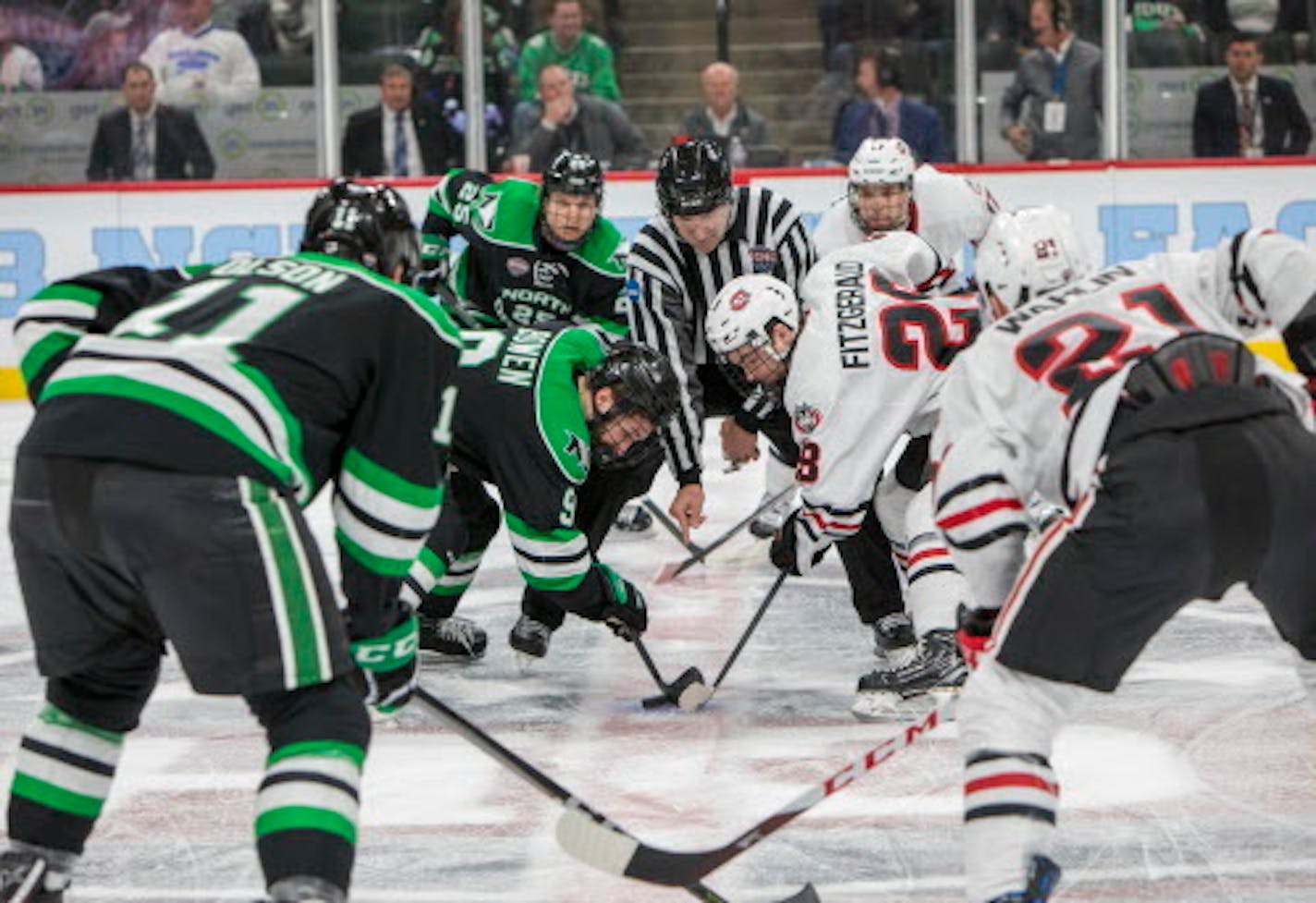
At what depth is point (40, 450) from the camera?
2.56 m

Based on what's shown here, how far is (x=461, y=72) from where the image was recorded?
9.15 m

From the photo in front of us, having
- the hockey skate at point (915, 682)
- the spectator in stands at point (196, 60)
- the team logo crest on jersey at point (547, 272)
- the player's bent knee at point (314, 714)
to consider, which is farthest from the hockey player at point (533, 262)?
the spectator in stands at point (196, 60)

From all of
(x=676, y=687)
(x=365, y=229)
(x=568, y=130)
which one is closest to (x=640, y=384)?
(x=676, y=687)

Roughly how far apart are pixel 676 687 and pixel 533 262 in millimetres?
1608

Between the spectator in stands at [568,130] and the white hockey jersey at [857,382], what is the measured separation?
4.89 m

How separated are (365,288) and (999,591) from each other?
83 cm

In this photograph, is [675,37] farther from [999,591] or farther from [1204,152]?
[999,591]

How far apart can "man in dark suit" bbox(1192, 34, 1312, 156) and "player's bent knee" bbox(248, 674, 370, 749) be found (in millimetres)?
6924

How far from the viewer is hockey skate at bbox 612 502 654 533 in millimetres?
6418

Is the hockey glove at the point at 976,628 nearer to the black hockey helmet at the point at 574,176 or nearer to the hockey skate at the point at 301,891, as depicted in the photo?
the hockey skate at the point at 301,891

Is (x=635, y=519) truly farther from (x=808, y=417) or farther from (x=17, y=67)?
(x=17, y=67)

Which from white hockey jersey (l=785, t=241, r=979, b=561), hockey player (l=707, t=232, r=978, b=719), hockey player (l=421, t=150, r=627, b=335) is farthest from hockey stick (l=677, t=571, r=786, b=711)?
hockey player (l=421, t=150, r=627, b=335)

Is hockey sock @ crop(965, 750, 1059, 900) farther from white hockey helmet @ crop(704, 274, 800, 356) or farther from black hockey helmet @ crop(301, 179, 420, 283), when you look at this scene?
white hockey helmet @ crop(704, 274, 800, 356)

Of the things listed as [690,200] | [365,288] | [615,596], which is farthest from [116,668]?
[690,200]
